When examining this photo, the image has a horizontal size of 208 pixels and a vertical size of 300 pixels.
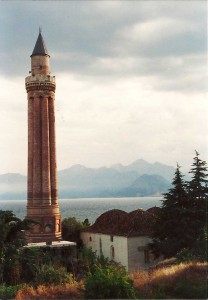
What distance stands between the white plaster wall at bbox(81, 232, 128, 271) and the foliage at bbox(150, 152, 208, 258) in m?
5.52

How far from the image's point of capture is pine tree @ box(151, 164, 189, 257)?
2658cm

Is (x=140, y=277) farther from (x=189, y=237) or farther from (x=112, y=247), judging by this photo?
(x=112, y=247)

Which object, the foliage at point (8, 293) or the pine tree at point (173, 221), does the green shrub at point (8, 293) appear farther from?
the pine tree at point (173, 221)

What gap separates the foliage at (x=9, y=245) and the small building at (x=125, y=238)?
10668 mm

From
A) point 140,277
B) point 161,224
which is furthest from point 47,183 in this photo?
point 140,277

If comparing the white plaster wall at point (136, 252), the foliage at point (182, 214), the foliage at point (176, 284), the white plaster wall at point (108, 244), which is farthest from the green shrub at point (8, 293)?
the white plaster wall at point (108, 244)

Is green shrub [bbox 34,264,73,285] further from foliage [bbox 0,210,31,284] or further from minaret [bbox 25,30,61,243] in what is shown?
minaret [bbox 25,30,61,243]

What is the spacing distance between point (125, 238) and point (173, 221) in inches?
298

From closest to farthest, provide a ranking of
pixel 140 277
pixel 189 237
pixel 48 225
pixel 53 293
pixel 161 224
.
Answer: pixel 53 293
pixel 140 277
pixel 189 237
pixel 161 224
pixel 48 225

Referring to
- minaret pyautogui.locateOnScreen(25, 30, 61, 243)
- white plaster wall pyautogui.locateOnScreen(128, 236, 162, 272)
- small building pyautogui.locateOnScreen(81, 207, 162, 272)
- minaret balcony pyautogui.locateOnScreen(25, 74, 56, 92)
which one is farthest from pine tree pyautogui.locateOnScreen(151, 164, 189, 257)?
minaret balcony pyautogui.locateOnScreen(25, 74, 56, 92)

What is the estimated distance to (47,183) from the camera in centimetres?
4112

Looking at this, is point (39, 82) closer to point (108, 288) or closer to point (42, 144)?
point (42, 144)

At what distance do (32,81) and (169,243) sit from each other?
869 inches

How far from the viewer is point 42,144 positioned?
41.7 metres
